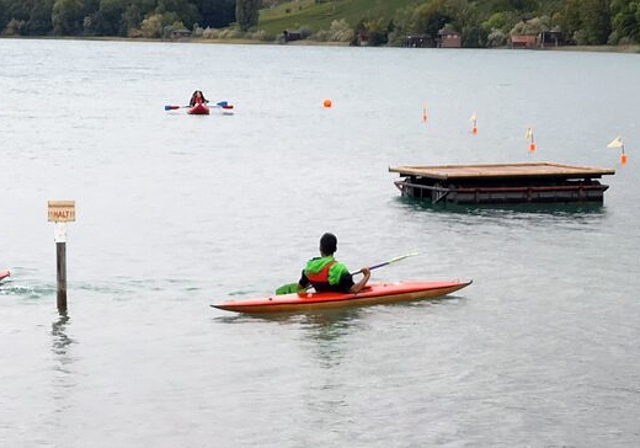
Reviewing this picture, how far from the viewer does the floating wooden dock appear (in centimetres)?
4959

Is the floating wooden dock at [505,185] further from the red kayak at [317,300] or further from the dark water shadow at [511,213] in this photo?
the red kayak at [317,300]

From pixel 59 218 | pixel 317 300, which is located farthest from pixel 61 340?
pixel 317 300

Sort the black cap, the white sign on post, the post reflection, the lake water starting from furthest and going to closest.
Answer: the black cap, the white sign on post, the post reflection, the lake water

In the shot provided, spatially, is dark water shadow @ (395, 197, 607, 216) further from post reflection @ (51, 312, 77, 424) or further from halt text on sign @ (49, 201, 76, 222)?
halt text on sign @ (49, 201, 76, 222)

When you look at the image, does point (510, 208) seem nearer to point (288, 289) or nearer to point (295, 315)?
point (288, 289)

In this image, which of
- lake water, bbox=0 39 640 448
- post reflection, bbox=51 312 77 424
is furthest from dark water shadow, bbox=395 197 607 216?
post reflection, bbox=51 312 77 424

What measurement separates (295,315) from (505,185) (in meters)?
19.5

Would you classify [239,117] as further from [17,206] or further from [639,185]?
[17,206]

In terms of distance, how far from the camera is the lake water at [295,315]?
2525cm

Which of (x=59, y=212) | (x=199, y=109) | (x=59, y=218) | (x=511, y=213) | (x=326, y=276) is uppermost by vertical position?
(x=59, y=212)

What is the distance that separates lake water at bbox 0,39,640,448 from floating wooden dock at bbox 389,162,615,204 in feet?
2.18

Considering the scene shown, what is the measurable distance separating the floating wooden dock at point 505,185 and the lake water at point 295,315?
663 mm

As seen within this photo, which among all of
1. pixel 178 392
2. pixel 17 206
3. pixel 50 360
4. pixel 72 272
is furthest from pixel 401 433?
pixel 17 206

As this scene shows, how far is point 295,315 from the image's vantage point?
105ft
